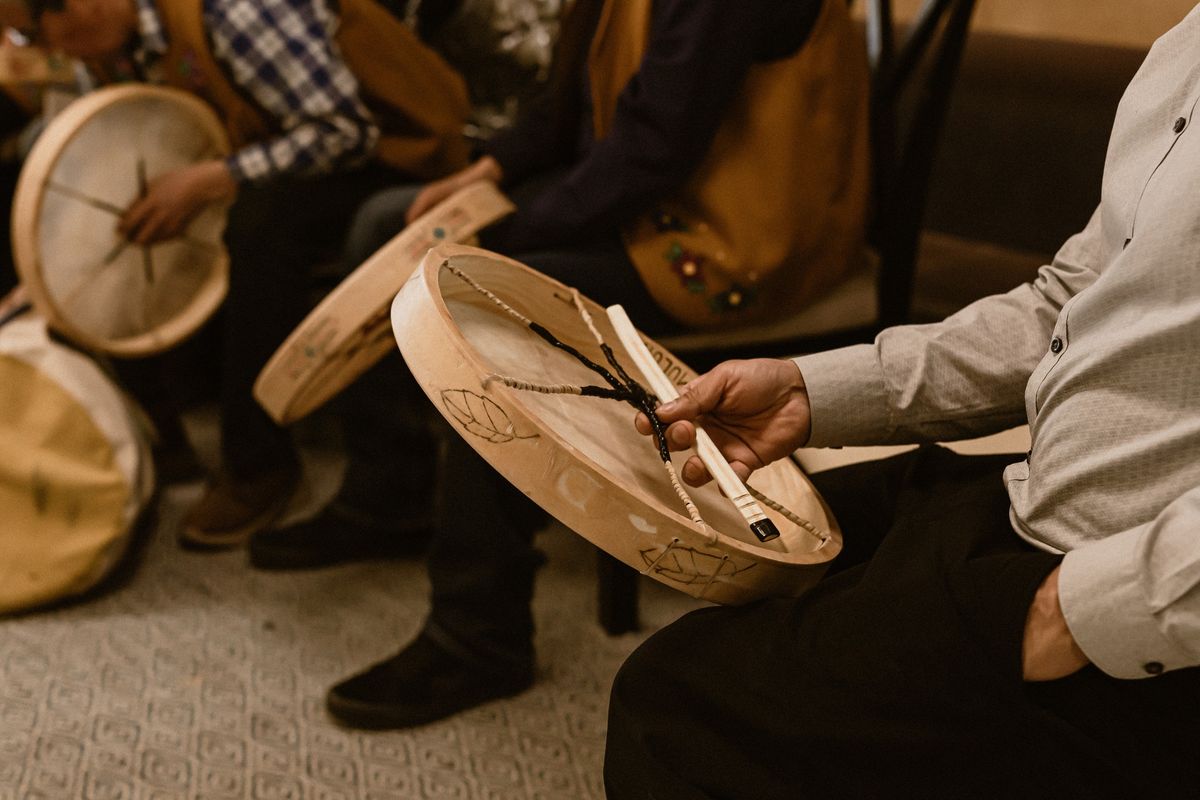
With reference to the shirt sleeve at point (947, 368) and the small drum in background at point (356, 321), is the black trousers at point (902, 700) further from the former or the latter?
the small drum in background at point (356, 321)

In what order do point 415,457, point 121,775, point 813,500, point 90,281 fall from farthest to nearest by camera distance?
point 415,457
point 90,281
point 121,775
point 813,500

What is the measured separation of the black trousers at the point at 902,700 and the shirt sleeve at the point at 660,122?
0.60 meters

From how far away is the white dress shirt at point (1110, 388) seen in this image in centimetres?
55

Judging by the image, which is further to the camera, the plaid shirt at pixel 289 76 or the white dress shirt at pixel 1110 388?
the plaid shirt at pixel 289 76

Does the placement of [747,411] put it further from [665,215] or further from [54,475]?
[54,475]

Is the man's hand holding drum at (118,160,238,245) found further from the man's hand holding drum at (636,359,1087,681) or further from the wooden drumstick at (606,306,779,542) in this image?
the man's hand holding drum at (636,359,1087,681)

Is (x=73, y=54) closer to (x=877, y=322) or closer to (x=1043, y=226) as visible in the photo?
(x=877, y=322)

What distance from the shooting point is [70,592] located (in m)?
1.48

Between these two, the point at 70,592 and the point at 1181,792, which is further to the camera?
the point at 70,592

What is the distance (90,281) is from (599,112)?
807 mm

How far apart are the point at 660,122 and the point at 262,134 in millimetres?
849

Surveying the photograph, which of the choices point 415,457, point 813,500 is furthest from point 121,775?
point 813,500

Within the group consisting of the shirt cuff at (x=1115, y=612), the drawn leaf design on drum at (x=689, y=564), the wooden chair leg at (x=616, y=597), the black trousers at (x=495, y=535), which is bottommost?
the wooden chair leg at (x=616, y=597)

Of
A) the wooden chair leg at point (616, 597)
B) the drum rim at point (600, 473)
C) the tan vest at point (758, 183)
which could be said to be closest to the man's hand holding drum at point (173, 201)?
the tan vest at point (758, 183)
